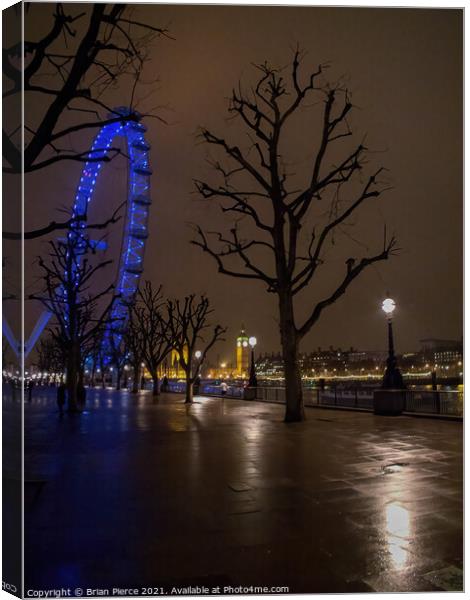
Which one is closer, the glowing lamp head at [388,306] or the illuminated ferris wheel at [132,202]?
the glowing lamp head at [388,306]

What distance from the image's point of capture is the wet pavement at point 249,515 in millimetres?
4770

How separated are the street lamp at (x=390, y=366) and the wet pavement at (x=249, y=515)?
7773 mm

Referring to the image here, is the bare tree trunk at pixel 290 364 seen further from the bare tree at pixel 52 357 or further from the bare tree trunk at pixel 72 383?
the bare tree at pixel 52 357

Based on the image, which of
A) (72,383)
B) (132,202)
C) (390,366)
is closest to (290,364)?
(390,366)

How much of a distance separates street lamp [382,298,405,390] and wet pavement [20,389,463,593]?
777 centimetres

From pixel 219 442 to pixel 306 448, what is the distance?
2327 millimetres

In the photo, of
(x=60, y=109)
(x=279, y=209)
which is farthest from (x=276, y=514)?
(x=279, y=209)

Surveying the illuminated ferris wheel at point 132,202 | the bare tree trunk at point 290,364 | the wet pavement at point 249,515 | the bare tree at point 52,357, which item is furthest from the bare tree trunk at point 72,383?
the illuminated ferris wheel at point 132,202

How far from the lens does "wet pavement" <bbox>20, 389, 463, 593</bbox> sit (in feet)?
15.6

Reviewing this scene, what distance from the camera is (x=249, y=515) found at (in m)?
6.45

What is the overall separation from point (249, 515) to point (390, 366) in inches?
614

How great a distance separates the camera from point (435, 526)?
19.4 ft

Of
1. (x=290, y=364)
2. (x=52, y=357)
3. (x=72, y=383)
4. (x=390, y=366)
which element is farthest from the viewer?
(x=52, y=357)

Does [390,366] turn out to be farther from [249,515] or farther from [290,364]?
[249,515]
